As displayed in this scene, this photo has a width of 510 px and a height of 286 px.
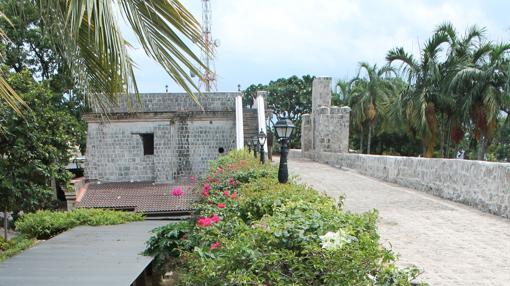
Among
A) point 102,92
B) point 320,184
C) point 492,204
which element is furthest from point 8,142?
point 492,204

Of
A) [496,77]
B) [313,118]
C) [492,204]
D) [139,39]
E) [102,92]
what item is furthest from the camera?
[313,118]

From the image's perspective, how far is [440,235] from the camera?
646 cm

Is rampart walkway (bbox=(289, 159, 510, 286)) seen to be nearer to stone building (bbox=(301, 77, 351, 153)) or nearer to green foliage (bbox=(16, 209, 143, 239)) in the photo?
green foliage (bbox=(16, 209, 143, 239))

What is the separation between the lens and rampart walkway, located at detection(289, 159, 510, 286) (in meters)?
4.59

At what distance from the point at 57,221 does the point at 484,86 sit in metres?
13.1

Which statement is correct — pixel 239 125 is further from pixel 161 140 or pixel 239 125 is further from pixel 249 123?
pixel 161 140

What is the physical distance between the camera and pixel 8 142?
14.0 meters

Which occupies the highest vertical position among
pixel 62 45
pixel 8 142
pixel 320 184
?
pixel 62 45

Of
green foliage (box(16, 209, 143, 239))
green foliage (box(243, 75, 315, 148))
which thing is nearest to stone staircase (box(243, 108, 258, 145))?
green foliage (box(16, 209, 143, 239))

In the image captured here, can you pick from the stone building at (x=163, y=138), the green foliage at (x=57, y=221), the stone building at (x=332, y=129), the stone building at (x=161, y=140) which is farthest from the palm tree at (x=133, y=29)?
the stone building at (x=332, y=129)

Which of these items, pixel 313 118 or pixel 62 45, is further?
pixel 313 118

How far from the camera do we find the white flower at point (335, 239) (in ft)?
8.52

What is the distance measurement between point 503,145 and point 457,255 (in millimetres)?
31687

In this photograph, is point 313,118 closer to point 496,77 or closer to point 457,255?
point 496,77
